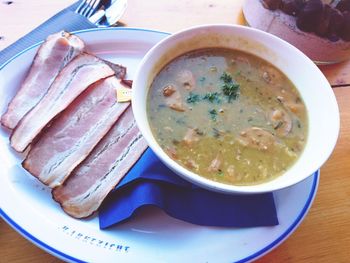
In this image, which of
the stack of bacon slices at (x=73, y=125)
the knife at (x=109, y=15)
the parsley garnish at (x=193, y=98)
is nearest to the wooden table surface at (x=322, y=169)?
the knife at (x=109, y=15)

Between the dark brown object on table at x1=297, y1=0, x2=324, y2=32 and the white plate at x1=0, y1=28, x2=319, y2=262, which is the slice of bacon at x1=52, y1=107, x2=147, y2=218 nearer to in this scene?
the white plate at x1=0, y1=28, x2=319, y2=262

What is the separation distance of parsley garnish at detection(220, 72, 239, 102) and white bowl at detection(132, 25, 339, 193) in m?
0.11

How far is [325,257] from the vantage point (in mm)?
1080

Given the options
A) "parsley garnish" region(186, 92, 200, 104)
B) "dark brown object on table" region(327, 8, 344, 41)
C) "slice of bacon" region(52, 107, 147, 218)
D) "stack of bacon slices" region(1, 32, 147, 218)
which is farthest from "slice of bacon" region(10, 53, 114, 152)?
"dark brown object on table" region(327, 8, 344, 41)

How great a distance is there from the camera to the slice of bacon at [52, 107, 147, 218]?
3.48 feet

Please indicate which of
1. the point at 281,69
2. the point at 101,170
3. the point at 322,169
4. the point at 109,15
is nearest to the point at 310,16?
the point at 281,69

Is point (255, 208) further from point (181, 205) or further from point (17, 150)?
point (17, 150)

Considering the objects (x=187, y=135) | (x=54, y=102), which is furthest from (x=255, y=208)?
(x=54, y=102)

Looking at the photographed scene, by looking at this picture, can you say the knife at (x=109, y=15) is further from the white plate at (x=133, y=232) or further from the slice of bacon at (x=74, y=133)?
the white plate at (x=133, y=232)

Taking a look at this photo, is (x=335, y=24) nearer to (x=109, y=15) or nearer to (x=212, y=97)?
(x=212, y=97)

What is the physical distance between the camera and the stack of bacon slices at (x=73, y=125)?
Result: 1093mm

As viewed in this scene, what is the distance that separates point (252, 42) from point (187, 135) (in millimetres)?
371

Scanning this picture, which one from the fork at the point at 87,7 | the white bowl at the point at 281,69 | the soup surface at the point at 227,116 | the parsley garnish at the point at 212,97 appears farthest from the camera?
the fork at the point at 87,7

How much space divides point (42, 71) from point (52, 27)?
215mm
